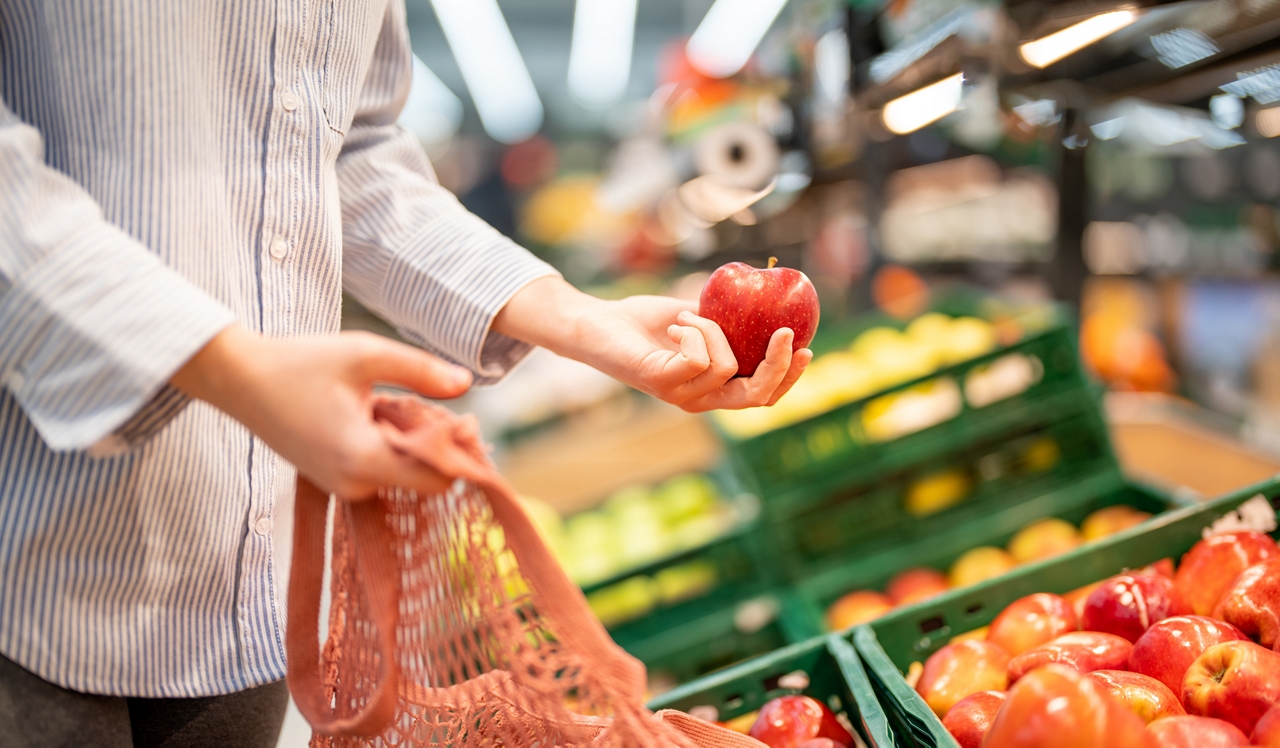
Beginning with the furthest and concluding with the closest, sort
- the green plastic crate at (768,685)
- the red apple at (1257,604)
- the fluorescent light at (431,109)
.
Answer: the fluorescent light at (431,109) → the green plastic crate at (768,685) → the red apple at (1257,604)

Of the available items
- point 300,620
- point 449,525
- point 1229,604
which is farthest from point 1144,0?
point 300,620

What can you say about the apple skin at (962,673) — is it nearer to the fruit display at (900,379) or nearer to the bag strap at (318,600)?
the bag strap at (318,600)

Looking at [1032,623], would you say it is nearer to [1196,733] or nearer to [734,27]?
[1196,733]

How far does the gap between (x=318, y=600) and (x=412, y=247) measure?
21.2 inches

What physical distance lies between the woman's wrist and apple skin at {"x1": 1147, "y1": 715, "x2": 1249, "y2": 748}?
805mm

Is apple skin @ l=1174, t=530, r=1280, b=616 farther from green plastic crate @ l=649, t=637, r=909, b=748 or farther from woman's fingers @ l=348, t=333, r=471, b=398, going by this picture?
woman's fingers @ l=348, t=333, r=471, b=398

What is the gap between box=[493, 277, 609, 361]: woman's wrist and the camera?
3.77 feet

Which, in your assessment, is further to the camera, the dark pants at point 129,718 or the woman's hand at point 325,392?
the dark pants at point 129,718

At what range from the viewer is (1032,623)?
1.35 m

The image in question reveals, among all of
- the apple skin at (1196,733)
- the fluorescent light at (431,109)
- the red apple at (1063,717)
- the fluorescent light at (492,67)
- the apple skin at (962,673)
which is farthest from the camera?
the fluorescent light at (431,109)

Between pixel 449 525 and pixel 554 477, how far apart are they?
2.84 metres

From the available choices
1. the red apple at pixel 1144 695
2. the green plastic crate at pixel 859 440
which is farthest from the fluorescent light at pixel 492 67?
the red apple at pixel 1144 695

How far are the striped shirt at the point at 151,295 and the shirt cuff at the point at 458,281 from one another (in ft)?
0.49

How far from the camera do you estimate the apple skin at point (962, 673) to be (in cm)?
125
